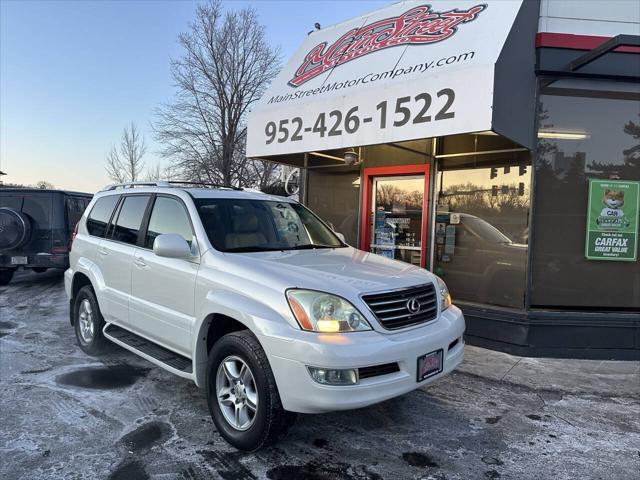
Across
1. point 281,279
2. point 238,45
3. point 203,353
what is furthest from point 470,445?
point 238,45

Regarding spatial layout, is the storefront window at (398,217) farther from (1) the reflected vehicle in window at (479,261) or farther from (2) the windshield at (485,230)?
(2) the windshield at (485,230)

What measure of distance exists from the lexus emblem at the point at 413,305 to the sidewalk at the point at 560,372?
2226mm

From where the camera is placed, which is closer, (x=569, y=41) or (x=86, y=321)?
(x=86, y=321)

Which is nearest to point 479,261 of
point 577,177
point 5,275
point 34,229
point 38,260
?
point 577,177

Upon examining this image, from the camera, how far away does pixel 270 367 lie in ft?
10.2

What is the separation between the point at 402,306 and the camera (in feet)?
11.0

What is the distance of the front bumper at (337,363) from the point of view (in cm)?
291

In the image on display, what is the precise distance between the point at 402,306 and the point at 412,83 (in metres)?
3.22

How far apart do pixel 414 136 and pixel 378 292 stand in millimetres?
2788

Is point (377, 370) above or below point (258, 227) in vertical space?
below

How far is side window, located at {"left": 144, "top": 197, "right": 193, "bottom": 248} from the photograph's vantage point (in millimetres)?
4121

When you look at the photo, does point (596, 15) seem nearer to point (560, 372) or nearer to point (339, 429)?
point (560, 372)

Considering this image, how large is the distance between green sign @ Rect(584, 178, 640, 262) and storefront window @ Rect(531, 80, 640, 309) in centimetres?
9

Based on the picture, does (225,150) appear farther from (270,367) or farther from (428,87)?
(270,367)
